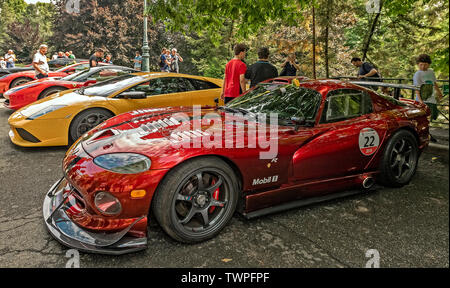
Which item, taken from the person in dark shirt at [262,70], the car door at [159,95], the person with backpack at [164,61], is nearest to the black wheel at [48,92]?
the car door at [159,95]

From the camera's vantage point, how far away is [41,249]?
8.11ft

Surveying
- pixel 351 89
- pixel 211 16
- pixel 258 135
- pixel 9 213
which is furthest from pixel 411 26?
pixel 9 213

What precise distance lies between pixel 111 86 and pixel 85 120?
846mm

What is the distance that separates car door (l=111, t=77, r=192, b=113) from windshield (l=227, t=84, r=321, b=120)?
201cm

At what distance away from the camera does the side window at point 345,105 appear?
11.1 feet

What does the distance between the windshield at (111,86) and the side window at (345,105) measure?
345cm

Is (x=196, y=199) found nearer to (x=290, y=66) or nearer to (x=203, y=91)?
(x=203, y=91)

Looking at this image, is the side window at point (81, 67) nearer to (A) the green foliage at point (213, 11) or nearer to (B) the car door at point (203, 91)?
(A) the green foliage at point (213, 11)

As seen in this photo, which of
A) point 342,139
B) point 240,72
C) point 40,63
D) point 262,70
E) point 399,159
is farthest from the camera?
point 40,63

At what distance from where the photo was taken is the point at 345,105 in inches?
140

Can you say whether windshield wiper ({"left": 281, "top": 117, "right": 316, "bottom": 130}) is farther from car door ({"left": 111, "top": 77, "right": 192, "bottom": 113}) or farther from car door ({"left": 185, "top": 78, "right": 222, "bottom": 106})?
car door ({"left": 185, "top": 78, "right": 222, "bottom": 106})

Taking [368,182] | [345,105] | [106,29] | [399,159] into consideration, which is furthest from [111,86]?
[106,29]

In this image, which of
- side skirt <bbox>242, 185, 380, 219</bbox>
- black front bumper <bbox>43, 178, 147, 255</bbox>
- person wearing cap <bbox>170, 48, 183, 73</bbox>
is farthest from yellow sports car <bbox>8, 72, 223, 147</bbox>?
person wearing cap <bbox>170, 48, 183, 73</bbox>
